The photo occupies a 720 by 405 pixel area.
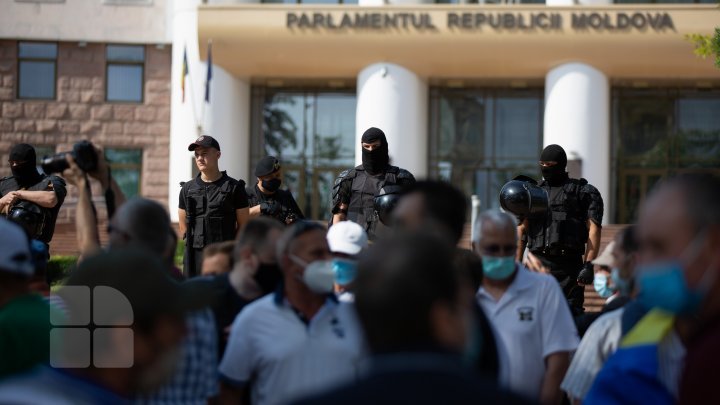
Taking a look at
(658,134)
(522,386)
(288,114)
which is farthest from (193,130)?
(522,386)

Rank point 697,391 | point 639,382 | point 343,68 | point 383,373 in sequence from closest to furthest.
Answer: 1. point 383,373
2. point 697,391
3. point 639,382
4. point 343,68

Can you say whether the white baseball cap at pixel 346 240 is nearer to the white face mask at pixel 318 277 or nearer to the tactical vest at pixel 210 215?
the white face mask at pixel 318 277

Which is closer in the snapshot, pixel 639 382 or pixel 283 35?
pixel 639 382

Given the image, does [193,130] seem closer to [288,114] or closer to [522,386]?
[288,114]

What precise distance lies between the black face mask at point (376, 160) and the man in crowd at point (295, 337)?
14.2ft

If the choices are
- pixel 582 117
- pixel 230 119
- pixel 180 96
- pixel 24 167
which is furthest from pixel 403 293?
pixel 180 96

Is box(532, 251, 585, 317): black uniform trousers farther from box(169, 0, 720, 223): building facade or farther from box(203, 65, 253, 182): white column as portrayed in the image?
box(203, 65, 253, 182): white column

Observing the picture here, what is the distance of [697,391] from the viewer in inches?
134

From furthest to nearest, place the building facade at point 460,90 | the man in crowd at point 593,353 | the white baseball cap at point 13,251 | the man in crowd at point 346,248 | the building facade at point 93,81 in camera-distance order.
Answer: the building facade at point 93,81
the building facade at point 460,90
the man in crowd at point 346,248
the man in crowd at point 593,353
the white baseball cap at point 13,251

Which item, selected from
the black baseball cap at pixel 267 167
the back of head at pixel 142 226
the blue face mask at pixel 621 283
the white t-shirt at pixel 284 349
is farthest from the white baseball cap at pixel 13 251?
the black baseball cap at pixel 267 167

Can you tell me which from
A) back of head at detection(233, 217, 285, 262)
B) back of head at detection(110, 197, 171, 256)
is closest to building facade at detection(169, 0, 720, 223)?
back of head at detection(233, 217, 285, 262)

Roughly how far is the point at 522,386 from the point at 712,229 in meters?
2.52

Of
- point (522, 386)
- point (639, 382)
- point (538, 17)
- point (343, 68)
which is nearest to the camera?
point (639, 382)

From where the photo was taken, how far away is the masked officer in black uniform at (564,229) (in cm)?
1032
